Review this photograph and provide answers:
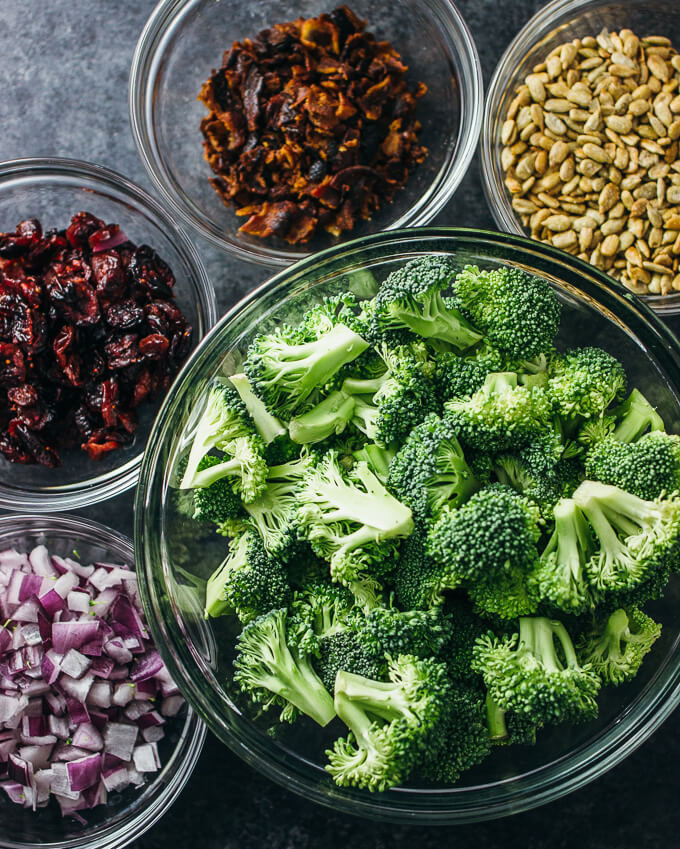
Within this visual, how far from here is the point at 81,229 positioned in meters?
2.25

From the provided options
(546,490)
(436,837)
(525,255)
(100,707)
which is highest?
(525,255)

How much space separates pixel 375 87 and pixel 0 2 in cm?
131

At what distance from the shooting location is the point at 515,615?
1.65m

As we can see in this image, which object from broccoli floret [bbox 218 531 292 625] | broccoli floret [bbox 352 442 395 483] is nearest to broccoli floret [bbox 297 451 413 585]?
broccoli floret [bbox 352 442 395 483]

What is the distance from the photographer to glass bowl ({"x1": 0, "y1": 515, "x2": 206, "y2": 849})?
89.0 inches

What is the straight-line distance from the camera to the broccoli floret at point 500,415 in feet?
5.27

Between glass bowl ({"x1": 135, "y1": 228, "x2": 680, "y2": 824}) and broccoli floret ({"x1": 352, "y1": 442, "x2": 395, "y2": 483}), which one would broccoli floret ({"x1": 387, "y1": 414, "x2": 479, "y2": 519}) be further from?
glass bowl ({"x1": 135, "y1": 228, "x2": 680, "y2": 824})

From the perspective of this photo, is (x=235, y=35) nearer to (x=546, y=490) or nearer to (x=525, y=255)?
(x=525, y=255)

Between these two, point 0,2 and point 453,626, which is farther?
point 0,2

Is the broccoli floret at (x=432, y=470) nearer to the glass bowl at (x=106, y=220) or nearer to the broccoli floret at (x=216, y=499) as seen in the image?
the broccoli floret at (x=216, y=499)

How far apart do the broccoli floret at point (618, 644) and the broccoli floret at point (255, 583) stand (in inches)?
27.8

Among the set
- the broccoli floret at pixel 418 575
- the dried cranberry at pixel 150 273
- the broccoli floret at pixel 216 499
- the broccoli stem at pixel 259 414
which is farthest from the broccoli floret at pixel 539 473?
the dried cranberry at pixel 150 273

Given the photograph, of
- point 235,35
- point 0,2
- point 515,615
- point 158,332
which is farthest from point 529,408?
point 0,2

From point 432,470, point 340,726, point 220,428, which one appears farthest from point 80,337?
point 340,726
